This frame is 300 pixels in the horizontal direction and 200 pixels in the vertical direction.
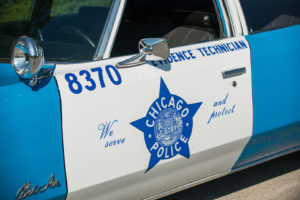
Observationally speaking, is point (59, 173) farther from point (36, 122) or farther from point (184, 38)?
point (184, 38)

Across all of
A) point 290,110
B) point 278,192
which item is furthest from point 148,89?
point 278,192

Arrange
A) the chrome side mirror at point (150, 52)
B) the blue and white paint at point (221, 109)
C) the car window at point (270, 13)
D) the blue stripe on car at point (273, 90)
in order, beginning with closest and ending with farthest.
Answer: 1. the chrome side mirror at point (150, 52)
2. the blue and white paint at point (221, 109)
3. the blue stripe on car at point (273, 90)
4. the car window at point (270, 13)

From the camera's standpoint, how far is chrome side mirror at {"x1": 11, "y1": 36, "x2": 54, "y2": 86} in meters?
1.96

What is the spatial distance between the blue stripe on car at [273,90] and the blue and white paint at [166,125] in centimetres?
48

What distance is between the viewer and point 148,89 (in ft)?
7.49

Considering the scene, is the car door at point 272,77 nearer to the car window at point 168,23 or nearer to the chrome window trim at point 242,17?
the chrome window trim at point 242,17

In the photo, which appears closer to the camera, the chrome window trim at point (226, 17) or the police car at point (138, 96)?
the police car at point (138, 96)

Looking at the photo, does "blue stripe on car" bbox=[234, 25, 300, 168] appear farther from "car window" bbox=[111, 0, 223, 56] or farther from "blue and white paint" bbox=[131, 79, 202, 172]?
"blue and white paint" bbox=[131, 79, 202, 172]

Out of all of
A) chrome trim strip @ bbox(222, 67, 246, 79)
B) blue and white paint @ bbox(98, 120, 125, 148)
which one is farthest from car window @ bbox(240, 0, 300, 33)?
blue and white paint @ bbox(98, 120, 125, 148)

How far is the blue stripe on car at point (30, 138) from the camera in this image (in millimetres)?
1918

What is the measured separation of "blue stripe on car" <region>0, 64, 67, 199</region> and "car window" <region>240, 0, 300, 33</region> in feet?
4.53

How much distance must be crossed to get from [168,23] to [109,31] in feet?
3.44

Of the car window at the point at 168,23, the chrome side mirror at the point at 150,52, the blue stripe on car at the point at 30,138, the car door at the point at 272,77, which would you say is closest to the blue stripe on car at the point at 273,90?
the car door at the point at 272,77

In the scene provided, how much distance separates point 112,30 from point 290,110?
1214mm
